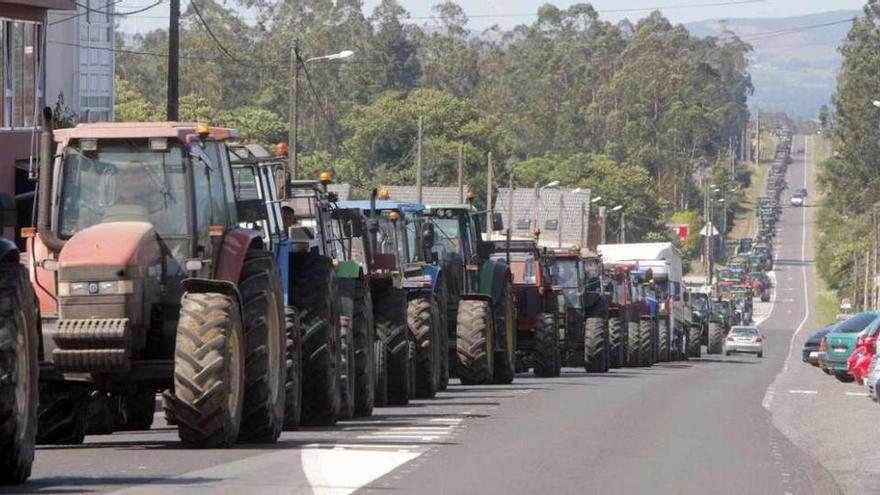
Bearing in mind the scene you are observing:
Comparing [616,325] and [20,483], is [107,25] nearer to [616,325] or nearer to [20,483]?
[616,325]

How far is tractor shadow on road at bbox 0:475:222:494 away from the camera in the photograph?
42.0 ft

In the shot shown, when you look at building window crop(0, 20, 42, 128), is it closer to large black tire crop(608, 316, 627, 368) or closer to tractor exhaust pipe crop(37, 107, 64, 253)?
large black tire crop(608, 316, 627, 368)

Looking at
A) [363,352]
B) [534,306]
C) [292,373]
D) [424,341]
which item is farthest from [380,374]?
[534,306]

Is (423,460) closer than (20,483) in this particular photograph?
No

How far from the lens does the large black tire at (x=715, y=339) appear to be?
76.5m

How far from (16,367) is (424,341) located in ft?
47.0

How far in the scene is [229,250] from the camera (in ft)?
56.0

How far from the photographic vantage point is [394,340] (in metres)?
25.3

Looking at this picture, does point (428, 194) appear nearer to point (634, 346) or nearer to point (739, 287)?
point (739, 287)

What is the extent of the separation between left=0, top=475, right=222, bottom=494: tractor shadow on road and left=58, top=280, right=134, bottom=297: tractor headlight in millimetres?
2351

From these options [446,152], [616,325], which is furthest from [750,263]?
[616,325]

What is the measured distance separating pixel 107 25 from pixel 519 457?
5199 centimetres

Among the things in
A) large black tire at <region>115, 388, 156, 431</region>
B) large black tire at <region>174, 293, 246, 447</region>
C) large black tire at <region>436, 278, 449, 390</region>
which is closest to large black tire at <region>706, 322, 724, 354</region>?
large black tire at <region>436, 278, 449, 390</region>

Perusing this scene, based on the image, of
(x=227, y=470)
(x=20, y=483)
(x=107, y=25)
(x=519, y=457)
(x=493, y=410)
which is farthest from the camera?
(x=107, y=25)
